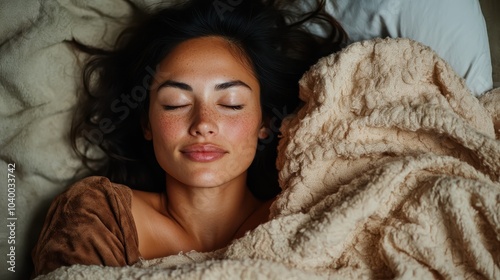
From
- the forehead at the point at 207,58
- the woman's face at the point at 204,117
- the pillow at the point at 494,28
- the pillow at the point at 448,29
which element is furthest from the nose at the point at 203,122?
the pillow at the point at 494,28

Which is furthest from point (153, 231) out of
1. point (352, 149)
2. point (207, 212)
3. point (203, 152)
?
point (352, 149)

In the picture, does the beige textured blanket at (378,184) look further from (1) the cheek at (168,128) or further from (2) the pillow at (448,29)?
(1) the cheek at (168,128)

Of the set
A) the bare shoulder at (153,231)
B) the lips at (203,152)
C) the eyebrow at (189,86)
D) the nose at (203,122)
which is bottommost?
the bare shoulder at (153,231)

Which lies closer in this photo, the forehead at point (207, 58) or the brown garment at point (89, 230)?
the brown garment at point (89, 230)

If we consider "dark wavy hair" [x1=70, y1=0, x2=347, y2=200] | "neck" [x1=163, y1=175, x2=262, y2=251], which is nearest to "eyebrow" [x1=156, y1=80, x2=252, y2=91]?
"dark wavy hair" [x1=70, y1=0, x2=347, y2=200]

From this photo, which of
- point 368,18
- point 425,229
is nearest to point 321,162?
point 425,229

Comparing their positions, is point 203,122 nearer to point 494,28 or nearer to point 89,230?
point 89,230

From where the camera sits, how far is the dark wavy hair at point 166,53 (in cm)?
153

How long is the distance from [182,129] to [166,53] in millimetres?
250

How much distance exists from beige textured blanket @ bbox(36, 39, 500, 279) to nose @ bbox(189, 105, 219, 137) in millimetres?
175

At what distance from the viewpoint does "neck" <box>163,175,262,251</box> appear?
1467mm

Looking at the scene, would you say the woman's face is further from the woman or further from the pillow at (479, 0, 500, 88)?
the pillow at (479, 0, 500, 88)

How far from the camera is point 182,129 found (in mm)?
1342

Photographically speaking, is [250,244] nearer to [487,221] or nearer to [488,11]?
[487,221]
